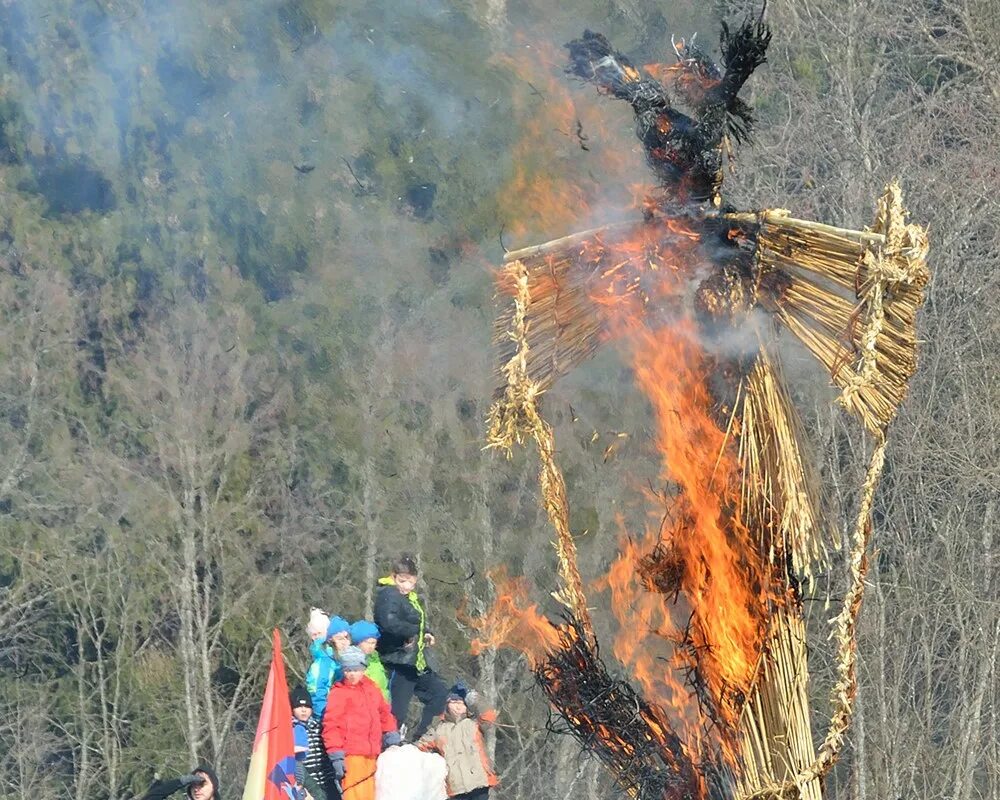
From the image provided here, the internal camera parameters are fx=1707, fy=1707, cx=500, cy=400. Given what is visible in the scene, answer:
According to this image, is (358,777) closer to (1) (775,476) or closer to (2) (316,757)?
(2) (316,757)

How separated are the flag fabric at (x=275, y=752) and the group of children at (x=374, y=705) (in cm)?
21

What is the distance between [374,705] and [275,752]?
589 millimetres

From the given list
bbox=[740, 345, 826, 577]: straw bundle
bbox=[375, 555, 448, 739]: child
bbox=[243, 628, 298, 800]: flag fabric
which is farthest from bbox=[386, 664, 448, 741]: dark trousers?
bbox=[740, 345, 826, 577]: straw bundle

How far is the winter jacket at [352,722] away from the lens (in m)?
8.47

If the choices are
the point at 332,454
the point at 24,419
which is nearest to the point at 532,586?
the point at 332,454

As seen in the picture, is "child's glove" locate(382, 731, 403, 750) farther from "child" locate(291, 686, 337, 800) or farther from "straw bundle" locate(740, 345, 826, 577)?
"straw bundle" locate(740, 345, 826, 577)

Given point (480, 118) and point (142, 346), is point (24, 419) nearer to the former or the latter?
point (142, 346)

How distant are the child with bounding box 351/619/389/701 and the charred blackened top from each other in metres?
4.68

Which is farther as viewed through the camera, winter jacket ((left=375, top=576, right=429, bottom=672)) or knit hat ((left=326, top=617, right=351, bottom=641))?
winter jacket ((left=375, top=576, right=429, bottom=672))

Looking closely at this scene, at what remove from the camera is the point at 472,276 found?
17.4 metres

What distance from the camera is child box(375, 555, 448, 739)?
29.2 feet

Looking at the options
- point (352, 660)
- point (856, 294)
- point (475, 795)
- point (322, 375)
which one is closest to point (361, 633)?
point (352, 660)

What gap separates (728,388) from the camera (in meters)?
4.52

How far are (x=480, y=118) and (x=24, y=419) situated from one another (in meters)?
9.24
